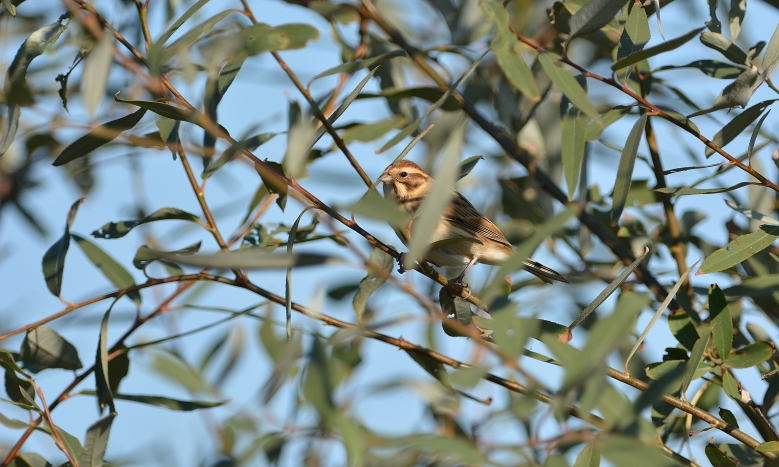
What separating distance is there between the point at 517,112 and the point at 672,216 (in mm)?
1007

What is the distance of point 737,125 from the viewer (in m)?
3.03

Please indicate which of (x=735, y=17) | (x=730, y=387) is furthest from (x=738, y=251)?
(x=735, y=17)

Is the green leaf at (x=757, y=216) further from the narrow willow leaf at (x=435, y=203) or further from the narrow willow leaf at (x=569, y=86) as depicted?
the narrow willow leaf at (x=435, y=203)

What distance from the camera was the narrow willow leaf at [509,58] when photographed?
8.86 ft

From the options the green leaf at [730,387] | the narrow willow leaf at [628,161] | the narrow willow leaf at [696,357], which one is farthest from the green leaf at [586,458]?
the narrow willow leaf at [628,161]

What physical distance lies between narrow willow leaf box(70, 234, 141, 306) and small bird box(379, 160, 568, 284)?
6.91ft

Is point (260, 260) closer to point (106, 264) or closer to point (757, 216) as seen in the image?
point (106, 264)

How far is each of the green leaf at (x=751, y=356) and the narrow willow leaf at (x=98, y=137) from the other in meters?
2.40

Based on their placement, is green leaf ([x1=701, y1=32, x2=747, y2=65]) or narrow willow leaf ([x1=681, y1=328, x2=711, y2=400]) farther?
green leaf ([x1=701, y1=32, x2=747, y2=65])

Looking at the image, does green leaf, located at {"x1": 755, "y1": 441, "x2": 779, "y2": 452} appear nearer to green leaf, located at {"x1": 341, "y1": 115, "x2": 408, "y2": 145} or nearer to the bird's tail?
the bird's tail

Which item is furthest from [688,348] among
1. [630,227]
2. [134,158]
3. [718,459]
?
[134,158]

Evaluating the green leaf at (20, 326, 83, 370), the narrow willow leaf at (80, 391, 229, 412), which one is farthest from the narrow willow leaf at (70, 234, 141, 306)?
the narrow willow leaf at (80, 391, 229, 412)

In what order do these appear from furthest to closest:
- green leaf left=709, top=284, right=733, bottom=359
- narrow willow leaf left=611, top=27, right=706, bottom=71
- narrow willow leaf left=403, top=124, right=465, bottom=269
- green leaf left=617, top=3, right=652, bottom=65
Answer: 1. green leaf left=709, top=284, right=733, bottom=359
2. green leaf left=617, top=3, right=652, bottom=65
3. narrow willow leaf left=611, top=27, right=706, bottom=71
4. narrow willow leaf left=403, top=124, right=465, bottom=269

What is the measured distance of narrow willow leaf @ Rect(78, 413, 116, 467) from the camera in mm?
2906
